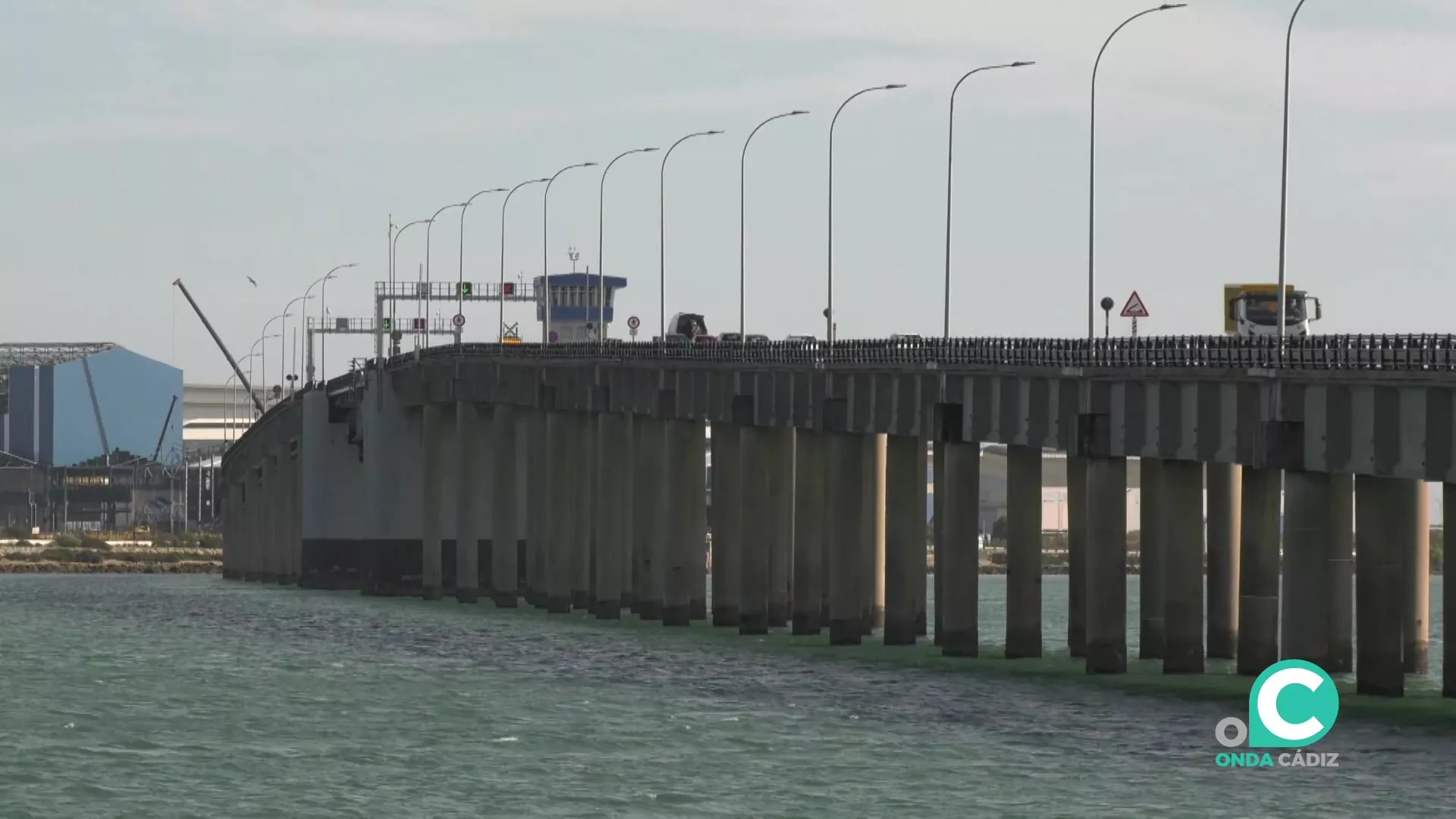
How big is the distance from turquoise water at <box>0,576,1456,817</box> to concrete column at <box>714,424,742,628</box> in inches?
300

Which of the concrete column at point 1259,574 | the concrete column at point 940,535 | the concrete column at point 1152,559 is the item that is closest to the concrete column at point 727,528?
the concrete column at point 940,535

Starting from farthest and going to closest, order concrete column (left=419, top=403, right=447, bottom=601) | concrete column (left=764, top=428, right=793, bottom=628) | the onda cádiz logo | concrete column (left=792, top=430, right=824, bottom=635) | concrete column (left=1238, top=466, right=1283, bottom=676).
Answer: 1. concrete column (left=419, top=403, right=447, bottom=601)
2. concrete column (left=764, top=428, right=793, bottom=628)
3. concrete column (left=792, top=430, right=824, bottom=635)
4. concrete column (left=1238, top=466, right=1283, bottom=676)
5. the onda cádiz logo

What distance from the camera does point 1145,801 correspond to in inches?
1836

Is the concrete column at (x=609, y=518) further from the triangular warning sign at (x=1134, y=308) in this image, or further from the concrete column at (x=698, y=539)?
the triangular warning sign at (x=1134, y=308)

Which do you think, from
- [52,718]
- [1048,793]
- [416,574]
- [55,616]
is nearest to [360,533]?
[416,574]

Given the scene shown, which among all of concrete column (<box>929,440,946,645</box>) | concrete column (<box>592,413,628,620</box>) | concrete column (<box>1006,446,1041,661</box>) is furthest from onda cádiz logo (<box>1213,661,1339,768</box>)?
concrete column (<box>592,413,628,620</box>)

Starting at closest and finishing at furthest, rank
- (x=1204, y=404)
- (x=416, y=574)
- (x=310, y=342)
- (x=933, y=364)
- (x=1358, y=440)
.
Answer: (x=1358, y=440)
(x=1204, y=404)
(x=933, y=364)
(x=416, y=574)
(x=310, y=342)

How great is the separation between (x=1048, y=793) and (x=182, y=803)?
15886 millimetres

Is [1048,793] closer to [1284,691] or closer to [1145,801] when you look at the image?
[1145,801]

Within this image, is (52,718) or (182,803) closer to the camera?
(182,803)

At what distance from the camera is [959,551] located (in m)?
76.1

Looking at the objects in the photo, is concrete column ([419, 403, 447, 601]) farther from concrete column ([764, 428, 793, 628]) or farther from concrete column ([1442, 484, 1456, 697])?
concrete column ([1442, 484, 1456, 697])

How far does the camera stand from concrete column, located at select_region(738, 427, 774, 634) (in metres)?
90.2

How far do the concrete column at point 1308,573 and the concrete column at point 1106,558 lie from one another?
825 centimetres
